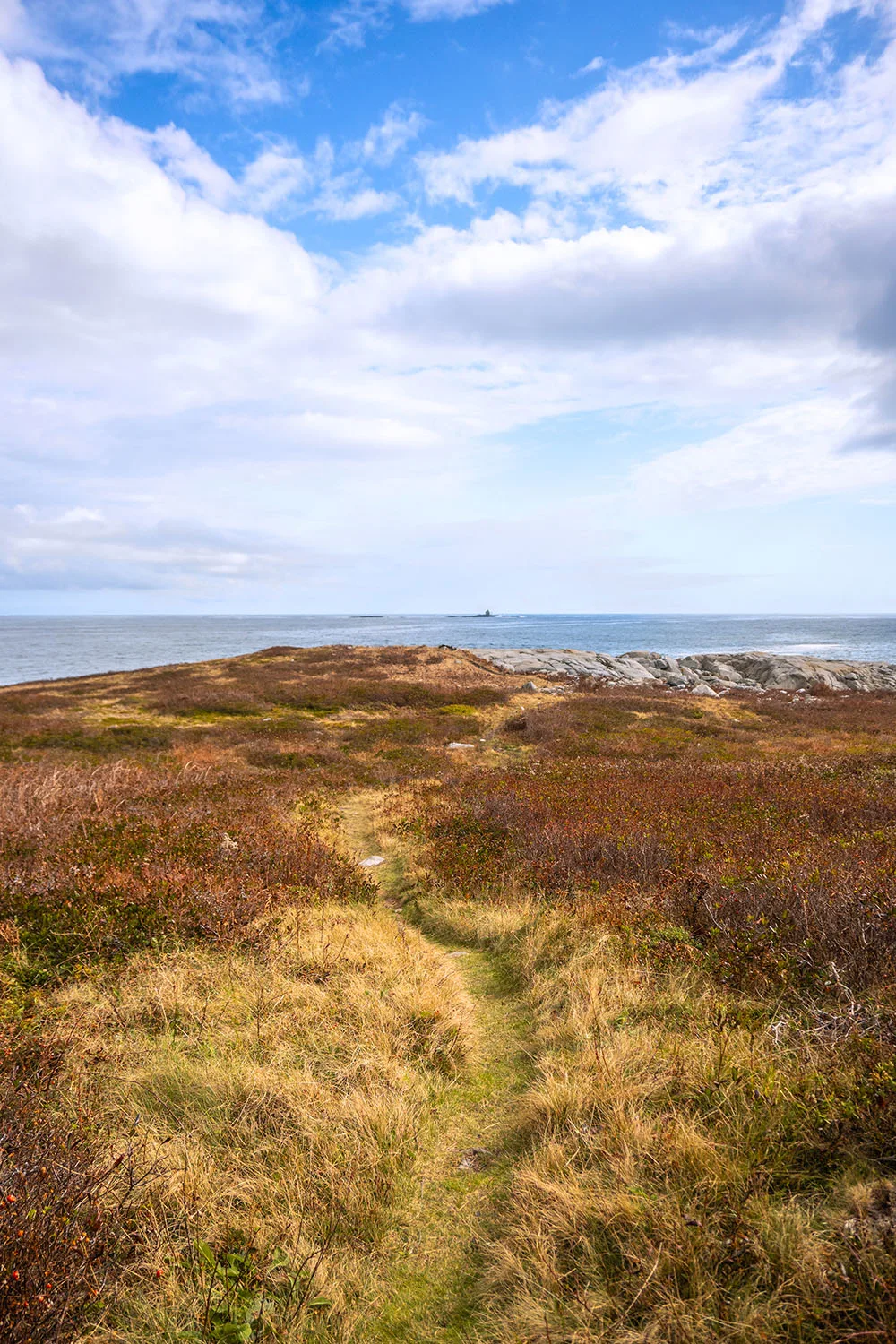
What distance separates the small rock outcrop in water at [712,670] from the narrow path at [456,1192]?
38.2 m

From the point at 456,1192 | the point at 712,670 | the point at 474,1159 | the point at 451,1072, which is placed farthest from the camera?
the point at 712,670

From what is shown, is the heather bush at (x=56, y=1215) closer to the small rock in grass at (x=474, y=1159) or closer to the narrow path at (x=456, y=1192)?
the narrow path at (x=456, y=1192)

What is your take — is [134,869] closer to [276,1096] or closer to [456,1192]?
[276,1096]

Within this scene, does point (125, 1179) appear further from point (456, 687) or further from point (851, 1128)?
point (456, 687)

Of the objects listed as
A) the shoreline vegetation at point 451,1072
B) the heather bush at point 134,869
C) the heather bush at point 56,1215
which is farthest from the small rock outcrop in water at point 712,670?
the heather bush at point 56,1215

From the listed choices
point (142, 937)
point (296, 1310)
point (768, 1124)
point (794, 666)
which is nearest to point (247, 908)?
point (142, 937)

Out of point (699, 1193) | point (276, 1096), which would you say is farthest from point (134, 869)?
point (699, 1193)

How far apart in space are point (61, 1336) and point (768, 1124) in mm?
3713

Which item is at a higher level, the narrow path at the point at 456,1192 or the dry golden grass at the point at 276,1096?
the dry golden grass at the point at 276,1096

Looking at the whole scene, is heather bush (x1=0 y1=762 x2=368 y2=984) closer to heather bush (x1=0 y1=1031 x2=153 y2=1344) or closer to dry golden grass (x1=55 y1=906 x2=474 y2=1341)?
dry golden grass (x1=55 y1=906 x2=474 y2=1341)

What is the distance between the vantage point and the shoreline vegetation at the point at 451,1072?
2969mm

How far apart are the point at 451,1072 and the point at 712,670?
57.1 meters

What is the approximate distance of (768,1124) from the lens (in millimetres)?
3656

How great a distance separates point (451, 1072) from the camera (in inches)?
203
